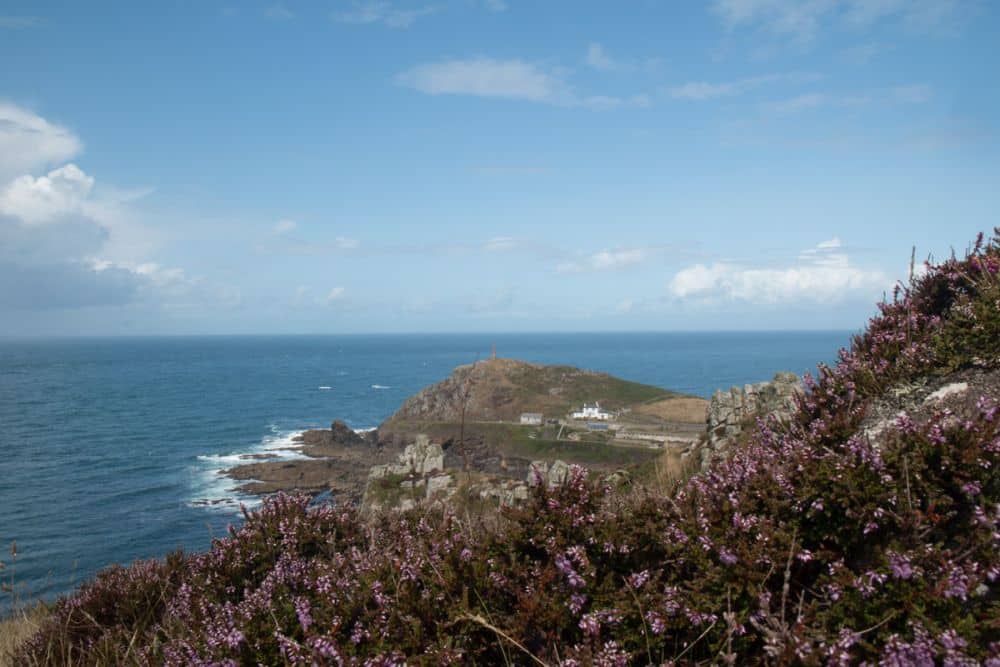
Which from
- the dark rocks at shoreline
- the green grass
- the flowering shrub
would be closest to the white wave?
the dark rocks at shoreline

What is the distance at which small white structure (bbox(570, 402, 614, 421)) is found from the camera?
82.4 metres

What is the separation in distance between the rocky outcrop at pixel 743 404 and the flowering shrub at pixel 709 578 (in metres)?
8.48

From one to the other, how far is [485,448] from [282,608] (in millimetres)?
69014

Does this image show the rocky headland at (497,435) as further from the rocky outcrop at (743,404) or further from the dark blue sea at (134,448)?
the rocky outcrop at (743,404)

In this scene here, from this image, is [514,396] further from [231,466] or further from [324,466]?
[231,466]

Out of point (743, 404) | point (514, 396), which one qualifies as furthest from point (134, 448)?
point (743, 404)

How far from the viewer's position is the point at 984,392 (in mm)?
5086

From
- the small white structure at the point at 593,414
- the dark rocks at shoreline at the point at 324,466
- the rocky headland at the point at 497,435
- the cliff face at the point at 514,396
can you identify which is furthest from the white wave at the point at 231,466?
the small white structure at the point at 593,414

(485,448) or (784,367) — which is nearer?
(485,448)

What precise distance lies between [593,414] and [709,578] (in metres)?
81.6

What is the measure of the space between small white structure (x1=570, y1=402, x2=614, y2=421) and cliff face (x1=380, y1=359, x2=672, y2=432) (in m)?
2.42

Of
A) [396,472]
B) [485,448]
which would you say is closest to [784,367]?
[485,448]

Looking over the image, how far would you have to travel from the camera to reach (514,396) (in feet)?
320

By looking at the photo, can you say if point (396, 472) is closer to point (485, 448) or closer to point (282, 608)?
point (282, 608)
